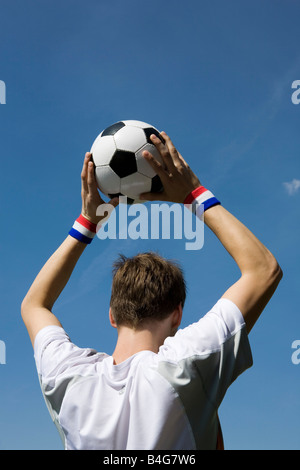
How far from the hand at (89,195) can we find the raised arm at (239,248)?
37.9 inches

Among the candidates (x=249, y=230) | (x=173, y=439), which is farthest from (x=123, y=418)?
(x=249, y=230)

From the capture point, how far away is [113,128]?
6395 millimetres

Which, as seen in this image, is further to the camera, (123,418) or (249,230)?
(249,230)

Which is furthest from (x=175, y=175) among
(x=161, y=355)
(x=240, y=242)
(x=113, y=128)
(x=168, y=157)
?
(x=113, y=128)

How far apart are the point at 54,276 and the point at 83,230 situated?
1.93ft

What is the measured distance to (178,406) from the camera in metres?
3.23

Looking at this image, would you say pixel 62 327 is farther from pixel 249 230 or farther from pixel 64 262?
pixel 249 230

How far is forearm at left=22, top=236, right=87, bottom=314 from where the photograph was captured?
4.46 m

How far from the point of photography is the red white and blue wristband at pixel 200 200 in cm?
409

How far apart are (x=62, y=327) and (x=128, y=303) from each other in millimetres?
677

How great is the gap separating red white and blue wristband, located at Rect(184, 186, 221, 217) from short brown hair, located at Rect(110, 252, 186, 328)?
0.55 m

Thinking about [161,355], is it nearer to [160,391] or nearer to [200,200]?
[160,391]

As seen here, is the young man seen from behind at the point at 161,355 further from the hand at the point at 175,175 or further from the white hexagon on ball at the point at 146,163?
the white hexagon on ball at the point at 146,163
